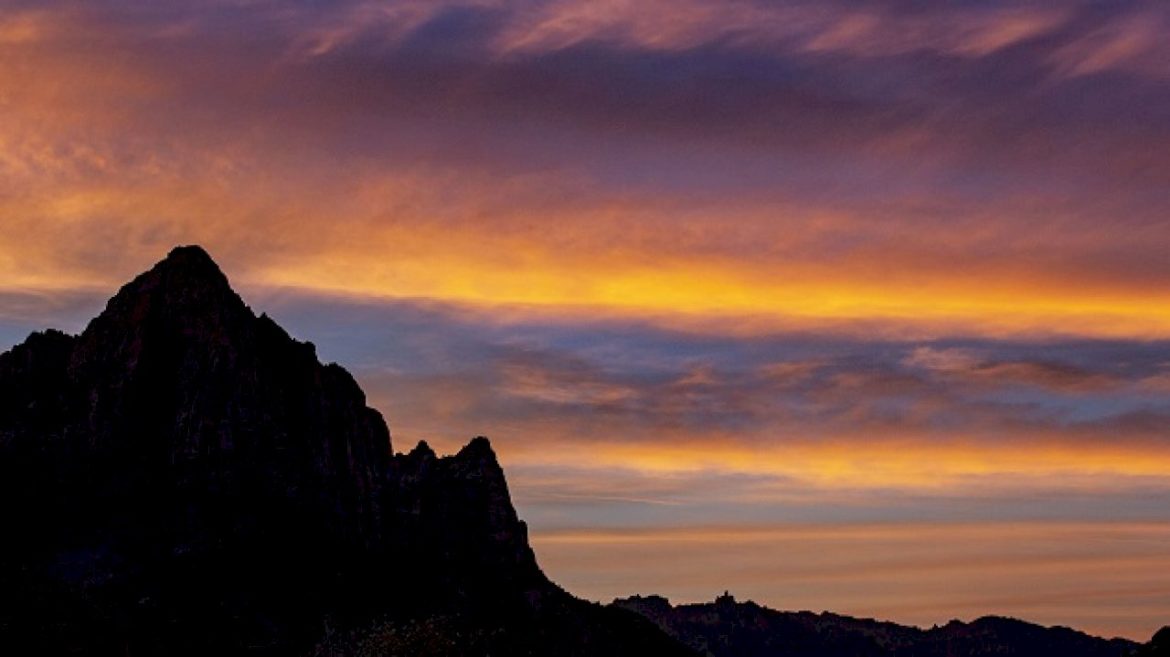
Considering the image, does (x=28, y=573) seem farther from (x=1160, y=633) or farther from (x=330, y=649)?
(x=1160, y=633)

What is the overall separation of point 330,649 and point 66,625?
2389cm

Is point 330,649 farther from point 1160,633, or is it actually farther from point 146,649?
point 1160,633

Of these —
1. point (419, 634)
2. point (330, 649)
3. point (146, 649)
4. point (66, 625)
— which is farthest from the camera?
point (146, 649)

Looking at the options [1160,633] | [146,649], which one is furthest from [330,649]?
[1160,633]

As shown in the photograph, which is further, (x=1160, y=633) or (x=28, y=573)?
(x=1160, y=633)

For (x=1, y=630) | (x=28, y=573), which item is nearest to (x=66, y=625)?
(x=1, y=630)

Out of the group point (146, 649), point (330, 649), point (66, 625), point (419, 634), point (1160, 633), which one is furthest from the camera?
point (146, 649)

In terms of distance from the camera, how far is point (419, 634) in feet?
384

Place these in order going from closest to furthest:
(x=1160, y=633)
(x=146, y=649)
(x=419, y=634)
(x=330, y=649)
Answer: (x=419, y=634) → (x=330, y=649) → (x=1160, y=633) → (x=146, y=649)

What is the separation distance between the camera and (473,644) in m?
124

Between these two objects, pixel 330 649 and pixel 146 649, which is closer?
pixel 330 649

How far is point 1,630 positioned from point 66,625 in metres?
8.62

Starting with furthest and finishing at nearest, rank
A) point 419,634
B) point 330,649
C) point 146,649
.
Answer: point 146,649, point 330,649, point 419,634

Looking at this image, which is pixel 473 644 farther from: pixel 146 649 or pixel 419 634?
pixel 146 649
